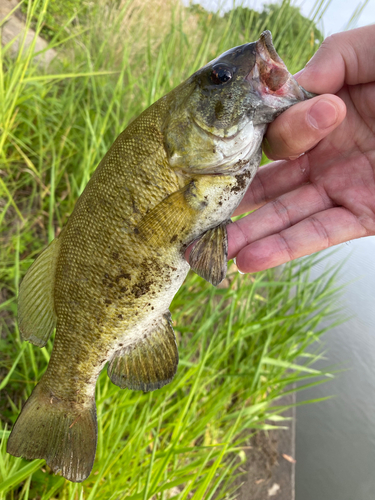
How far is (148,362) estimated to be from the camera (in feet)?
4.77

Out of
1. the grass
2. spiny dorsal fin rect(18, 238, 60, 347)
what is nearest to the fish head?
spiny dorsal fin rect(18, 238, 60, 347)

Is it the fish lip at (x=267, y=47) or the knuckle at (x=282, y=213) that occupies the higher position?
the fish lip at (x=267, y=47)

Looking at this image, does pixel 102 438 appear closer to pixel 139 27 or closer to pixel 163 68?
pixel 163 68

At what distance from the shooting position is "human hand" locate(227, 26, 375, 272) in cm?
149

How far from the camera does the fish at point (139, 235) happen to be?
1.22m

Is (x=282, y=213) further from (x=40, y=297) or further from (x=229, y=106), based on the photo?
(x=40, y=297)

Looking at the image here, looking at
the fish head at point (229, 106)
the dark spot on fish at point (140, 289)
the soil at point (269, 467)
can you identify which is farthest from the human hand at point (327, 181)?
the soil at point (269, 467)

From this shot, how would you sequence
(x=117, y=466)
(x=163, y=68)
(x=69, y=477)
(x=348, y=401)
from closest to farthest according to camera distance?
(x=69, y=477), (x=117, y=466), (x=163, y=68), (x=348, y=401)

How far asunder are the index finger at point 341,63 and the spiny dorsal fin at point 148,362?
43.8 inches

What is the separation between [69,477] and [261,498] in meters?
2.03

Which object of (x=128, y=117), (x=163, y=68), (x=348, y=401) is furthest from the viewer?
(x=348, y=401)

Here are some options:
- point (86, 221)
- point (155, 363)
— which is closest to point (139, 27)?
point (86, 221)

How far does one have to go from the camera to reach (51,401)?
138 cm

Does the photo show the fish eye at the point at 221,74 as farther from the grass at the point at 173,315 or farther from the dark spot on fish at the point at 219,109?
the grass at the point at 173,315
